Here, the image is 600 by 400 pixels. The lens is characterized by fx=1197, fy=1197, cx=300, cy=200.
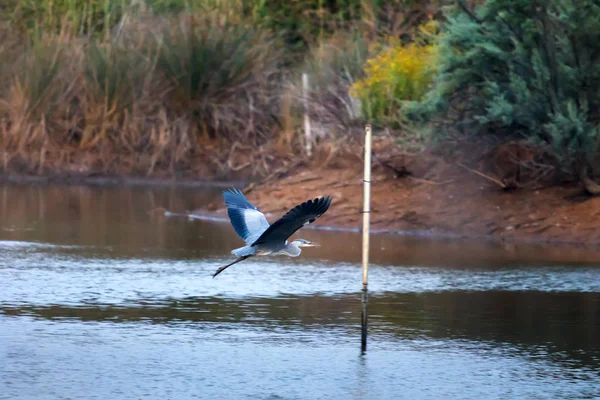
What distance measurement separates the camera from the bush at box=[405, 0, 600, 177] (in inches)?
658

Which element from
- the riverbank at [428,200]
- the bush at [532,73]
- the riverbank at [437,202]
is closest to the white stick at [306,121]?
the riverbank at [428,200]

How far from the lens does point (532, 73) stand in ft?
56.2

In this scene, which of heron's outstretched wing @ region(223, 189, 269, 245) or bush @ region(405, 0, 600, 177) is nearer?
heron's outstretched wing @ region(223, 189, 269, 245)

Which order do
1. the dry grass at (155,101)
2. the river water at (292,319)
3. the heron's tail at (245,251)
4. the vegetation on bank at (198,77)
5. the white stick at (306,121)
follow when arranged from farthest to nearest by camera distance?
the dry grass at (155,101), the white stick at (306,121), the vegetation on bank at (198,77), the heron's tail at (245,251), the river water at (292,319)

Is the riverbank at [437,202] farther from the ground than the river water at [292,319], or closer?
farther from the ground

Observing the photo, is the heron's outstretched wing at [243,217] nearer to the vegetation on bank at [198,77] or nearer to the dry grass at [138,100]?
the vegetation on bank at [198,77]

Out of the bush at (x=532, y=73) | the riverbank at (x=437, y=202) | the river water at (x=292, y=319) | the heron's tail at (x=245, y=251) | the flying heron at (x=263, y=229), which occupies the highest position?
the bush at (x=532, y=73)

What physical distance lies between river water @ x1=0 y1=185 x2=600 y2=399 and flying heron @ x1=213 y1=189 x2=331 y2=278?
2.35 ft

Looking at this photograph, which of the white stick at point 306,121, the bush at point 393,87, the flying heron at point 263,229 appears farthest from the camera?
the white stick at point 306,121

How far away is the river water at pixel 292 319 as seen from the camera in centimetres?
863

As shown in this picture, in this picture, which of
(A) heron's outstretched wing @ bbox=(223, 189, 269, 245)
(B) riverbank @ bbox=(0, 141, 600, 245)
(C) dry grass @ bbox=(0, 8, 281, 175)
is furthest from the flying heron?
(C) dry grass @ bbox=(0, 8, 281, 175)

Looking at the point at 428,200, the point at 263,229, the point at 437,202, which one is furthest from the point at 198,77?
the point at 263,229

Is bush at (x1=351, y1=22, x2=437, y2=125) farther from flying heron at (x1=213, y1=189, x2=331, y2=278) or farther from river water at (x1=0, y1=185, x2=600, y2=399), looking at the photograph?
flying heron at (x1=213, y1=189, x2=331, y2=278)

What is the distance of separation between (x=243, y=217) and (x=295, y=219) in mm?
1392
